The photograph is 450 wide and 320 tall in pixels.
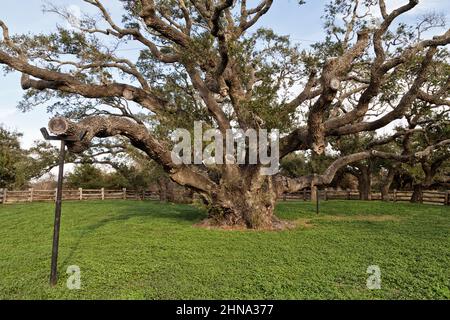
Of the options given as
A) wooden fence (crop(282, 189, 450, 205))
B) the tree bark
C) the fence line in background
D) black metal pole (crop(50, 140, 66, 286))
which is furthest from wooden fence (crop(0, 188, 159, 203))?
black metal pole (crop(50, 140, 66, 286))

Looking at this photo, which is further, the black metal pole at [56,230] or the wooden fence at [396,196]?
the wooden fence at [396,196]

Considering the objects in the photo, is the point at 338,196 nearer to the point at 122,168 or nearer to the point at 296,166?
the point at 296,166

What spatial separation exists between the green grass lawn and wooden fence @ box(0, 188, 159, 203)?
15.1m

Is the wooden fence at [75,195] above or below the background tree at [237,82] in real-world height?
below

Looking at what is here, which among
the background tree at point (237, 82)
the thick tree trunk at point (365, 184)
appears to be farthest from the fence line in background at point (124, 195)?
the background tree at point (237, 82)

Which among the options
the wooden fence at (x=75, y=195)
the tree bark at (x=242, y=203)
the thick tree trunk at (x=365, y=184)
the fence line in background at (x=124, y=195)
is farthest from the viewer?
the thick tree trunk at (x=365, y=184)

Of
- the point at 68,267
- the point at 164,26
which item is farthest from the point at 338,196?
the point at 68,267

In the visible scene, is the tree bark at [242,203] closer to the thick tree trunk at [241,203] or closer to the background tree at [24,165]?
the thick tree trunk at [241,203]

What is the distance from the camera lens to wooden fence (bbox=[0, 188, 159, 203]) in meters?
22.6

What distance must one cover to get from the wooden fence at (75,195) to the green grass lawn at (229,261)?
15.1 meters

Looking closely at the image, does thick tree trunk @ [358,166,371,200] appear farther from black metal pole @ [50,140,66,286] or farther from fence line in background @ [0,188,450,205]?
black metal pole @ [50,140,66,286]

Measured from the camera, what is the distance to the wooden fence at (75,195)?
22.6m

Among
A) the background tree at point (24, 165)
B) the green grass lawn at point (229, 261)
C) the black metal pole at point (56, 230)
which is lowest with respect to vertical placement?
the green grass lawn at point (229, 261)

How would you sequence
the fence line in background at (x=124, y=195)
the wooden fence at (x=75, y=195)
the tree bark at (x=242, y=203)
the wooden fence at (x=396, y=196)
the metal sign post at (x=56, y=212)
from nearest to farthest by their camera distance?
the metal sign post at (x=56, y=212)
the tree bark at (x=242, y=203)
the wooden fence at (x=396, y=196)
the fence line in background at (x=124, y=195)
the wooden fence at (x=75, y=195)
